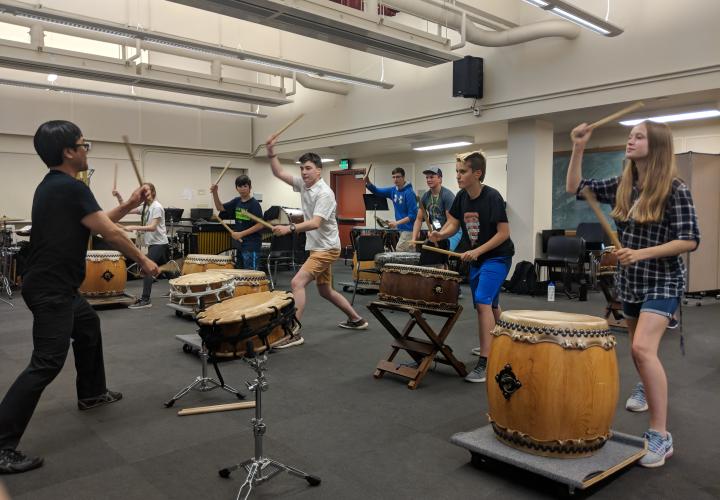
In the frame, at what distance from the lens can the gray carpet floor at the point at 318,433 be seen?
2506mm

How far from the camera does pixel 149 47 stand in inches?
384

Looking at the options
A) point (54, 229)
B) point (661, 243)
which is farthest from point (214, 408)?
point (661, 243)

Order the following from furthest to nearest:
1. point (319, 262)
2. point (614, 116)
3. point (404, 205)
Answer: point (404, 205)
point (319, 262)
point (614, 116)

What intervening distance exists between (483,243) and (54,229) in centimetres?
276

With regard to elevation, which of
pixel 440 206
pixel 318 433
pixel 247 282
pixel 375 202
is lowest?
pixel 318 433

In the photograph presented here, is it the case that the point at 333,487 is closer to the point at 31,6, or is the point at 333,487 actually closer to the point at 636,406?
the point at 636,406

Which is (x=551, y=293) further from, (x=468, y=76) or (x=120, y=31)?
(x=120, y=31)

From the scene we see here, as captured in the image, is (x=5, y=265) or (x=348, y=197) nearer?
(x=5, y=265)

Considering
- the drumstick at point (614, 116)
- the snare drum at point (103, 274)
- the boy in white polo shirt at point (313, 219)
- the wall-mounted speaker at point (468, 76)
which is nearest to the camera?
the drumstick at point (614, 116)

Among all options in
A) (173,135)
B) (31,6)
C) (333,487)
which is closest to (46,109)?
(173,135)

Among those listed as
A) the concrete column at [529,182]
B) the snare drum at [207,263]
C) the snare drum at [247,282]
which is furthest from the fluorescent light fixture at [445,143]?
the snare drum at [247,282]

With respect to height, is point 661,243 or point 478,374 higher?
point 661,243

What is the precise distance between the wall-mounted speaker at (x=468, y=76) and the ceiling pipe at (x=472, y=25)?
633 millimetres

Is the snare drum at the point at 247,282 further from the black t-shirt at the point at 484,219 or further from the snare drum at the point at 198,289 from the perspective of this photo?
the black t-shirt at the point at 484,219
